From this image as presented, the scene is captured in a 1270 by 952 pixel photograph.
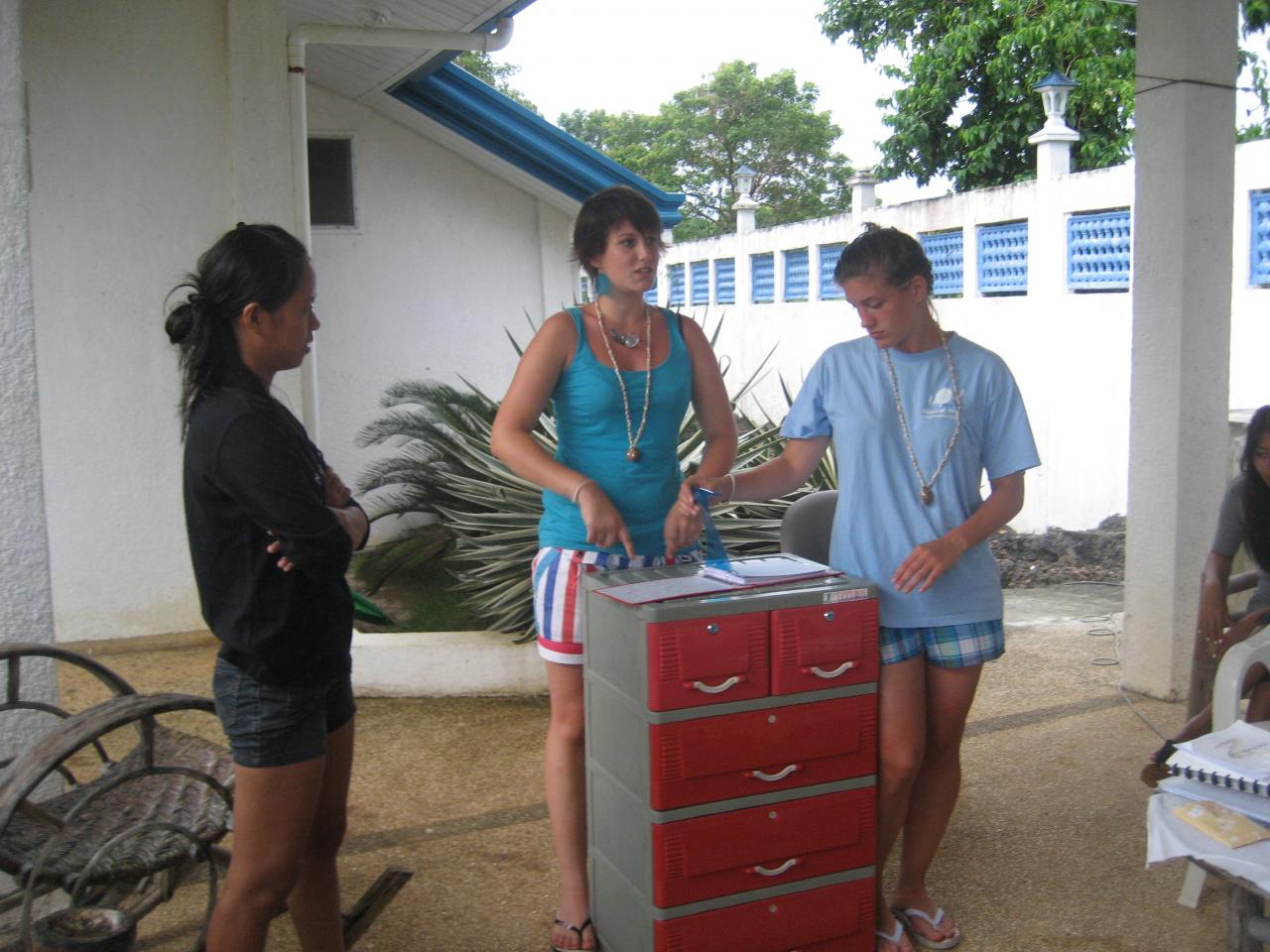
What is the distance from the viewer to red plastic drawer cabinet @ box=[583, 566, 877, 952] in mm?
2818

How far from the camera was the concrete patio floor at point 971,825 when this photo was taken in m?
3.45

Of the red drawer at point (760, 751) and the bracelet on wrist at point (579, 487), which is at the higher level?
the bracelet on wrist at point (579, 487)

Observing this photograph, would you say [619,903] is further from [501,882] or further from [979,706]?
[979,706]

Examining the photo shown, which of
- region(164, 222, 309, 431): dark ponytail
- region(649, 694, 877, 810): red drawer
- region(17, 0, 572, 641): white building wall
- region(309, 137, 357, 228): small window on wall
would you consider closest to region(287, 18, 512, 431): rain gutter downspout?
region(17, 0, 572, 641): white building wall

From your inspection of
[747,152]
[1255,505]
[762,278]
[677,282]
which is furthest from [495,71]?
[1255,505]

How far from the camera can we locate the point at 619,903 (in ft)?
10.1

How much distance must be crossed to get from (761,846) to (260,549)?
136 cm

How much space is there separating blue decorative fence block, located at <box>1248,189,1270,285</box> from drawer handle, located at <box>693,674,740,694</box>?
692cm

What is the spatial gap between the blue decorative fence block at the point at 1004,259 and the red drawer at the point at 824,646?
8779 mm

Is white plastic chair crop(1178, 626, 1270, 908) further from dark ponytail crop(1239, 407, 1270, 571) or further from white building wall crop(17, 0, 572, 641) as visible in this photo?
white building wall crop(17, 0, 572, 641)

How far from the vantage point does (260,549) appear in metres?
2.37

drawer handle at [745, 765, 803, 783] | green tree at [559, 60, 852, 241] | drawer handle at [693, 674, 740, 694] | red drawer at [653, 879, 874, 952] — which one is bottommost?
red drawer at [653, 879, 874, 952]

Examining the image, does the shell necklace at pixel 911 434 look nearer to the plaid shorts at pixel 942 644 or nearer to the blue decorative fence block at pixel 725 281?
the plaid shorts at pixel 942 644

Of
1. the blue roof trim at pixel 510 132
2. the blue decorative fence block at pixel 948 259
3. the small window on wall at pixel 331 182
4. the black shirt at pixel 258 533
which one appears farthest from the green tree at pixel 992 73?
the black shirt at pixel 258 533
